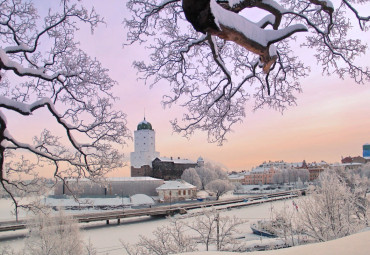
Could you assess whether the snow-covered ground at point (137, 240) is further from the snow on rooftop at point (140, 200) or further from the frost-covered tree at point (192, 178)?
the frost-covered tree at point (192, 178)

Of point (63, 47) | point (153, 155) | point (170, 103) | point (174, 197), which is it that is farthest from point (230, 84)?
point (153, 155)

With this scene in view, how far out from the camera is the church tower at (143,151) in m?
98.1

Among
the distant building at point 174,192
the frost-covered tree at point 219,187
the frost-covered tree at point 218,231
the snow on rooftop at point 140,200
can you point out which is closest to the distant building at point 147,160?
the frost-covered tree at point 219,187

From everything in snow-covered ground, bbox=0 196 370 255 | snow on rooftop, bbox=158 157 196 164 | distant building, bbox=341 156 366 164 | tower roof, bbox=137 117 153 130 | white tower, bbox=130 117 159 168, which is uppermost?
tower roof, bbox=137 117 153 130

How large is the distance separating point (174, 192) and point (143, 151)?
31841 mm

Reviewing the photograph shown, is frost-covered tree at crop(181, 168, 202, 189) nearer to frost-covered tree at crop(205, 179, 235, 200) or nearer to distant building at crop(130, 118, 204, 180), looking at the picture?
distant building at crop(130, 118, 204, 180)

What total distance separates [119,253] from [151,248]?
6.28 m

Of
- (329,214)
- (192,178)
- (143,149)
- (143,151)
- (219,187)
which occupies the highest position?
A: (143,149)

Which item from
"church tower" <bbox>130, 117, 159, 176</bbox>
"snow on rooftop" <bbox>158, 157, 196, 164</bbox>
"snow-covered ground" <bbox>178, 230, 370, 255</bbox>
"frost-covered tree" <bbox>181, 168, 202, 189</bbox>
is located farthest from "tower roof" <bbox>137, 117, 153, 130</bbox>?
"snow-covered ground" <bbox>178, 230, 370, 255</bbox>

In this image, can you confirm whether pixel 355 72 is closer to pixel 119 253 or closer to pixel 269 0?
pixel 269 0

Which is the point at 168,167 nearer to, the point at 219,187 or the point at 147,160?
the point at 147,160

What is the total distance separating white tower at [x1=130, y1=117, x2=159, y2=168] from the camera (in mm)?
98750

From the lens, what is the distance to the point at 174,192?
69.9m

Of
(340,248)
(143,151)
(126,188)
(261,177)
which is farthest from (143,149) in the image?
(340,248)
